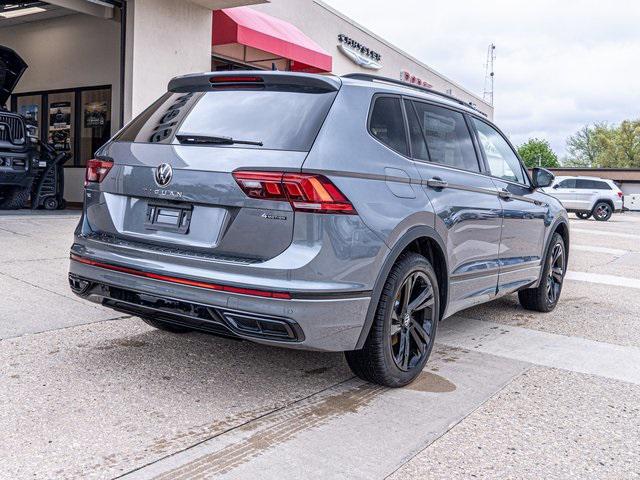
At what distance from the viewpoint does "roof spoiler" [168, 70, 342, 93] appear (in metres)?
3.65

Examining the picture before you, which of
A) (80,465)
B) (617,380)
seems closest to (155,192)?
(80,465)

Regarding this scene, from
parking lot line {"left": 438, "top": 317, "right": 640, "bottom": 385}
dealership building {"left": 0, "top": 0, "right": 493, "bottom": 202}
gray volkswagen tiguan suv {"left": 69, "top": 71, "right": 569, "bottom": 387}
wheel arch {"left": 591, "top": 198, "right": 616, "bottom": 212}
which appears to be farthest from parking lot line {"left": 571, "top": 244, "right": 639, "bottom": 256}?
wheel arch {"left": 591, "top": 198, "right": 616, "bottom": 212}

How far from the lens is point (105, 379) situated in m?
3.79

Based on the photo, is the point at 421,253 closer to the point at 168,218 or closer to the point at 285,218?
the point at 285,218

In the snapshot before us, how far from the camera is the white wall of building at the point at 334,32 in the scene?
17.9 m

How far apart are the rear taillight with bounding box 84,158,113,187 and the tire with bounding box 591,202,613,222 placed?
27.0 meters

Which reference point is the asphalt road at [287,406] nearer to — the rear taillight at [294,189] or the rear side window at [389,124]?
the rear taillight at [294,189]

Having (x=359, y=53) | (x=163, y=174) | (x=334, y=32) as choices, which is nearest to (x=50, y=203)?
(x=163, y=174)

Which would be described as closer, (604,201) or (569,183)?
(604,201)

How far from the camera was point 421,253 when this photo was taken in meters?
4.19

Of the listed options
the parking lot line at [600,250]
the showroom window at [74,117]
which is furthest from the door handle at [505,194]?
the showroom window at [74,117]

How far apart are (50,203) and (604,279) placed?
973 centimetres

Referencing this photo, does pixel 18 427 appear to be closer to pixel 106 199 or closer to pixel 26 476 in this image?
pixel 26 476

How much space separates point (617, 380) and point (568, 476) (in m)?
1.77
